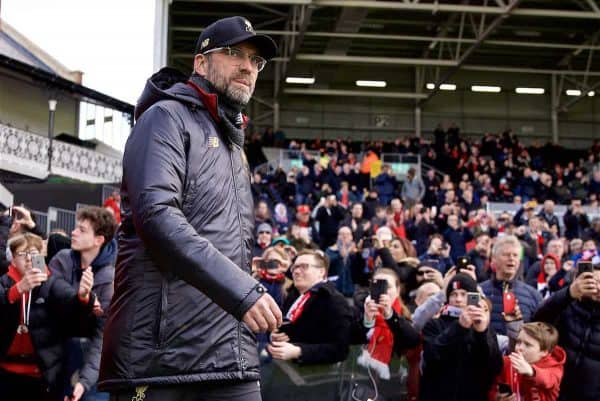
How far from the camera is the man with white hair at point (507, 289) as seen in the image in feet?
21.0

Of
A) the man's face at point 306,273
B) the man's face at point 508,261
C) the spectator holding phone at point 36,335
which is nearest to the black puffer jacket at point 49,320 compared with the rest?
the spectator holding phone at point 36,335

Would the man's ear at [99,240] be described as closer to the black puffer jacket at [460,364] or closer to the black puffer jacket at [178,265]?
the black puffer jacket at [460,364]

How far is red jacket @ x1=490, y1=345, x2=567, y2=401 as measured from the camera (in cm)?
539

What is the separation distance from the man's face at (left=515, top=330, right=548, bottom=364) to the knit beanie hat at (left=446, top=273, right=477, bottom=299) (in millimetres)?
457

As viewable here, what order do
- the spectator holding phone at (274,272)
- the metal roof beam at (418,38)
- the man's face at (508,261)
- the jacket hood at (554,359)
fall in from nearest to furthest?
the jacket hood at (554,359), the man's face at (508,261), the spectator holding phone at (274,272), the metal roof beam at (418,38)

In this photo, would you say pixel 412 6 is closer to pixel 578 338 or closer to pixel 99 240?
pixel 578 338

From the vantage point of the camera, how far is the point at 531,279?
1077 cm

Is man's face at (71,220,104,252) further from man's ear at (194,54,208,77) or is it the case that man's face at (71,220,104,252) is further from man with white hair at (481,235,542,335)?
man with white hair at (481,235,542,335)

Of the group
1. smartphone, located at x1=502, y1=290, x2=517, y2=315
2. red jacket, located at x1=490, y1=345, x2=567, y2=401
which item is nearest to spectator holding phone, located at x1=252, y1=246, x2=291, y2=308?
smartphone, located at x1=502, y1=290, x2=517, y2=315

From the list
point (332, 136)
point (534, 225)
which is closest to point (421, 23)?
point (332, 136)

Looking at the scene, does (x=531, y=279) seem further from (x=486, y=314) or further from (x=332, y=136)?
(x=332, y=136)

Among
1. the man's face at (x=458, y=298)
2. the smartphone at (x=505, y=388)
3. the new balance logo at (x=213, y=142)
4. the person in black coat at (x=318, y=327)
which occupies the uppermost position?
the new balance logo at (x=213, y=142)

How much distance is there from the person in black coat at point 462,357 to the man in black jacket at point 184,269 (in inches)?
112

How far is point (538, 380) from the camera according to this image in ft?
17.6
